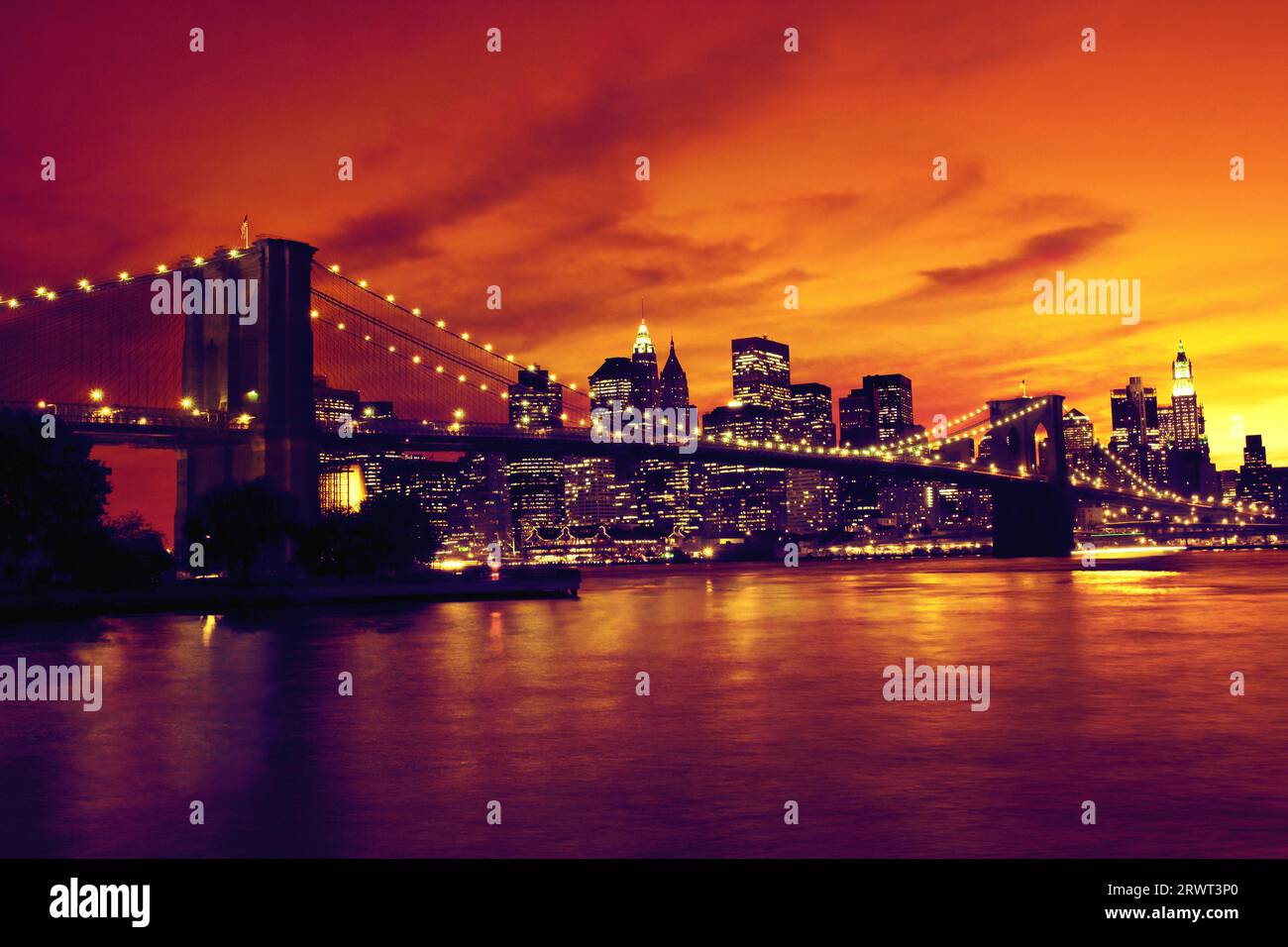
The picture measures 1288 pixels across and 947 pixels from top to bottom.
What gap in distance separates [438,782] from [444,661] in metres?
14.8

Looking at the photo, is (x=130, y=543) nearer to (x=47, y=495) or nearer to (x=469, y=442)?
(x=469, y=442)

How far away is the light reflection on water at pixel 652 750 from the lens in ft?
32.5

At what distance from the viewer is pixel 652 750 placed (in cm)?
1465

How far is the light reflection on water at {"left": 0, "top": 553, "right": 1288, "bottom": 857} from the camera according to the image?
991 centimetres

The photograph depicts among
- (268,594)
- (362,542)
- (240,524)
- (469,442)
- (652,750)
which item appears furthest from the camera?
(469,442)

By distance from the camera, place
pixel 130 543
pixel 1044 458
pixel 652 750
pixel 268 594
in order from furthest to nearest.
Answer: pixel 1044 458
pixel 130 543
pixel 268 594
pixel 652 750

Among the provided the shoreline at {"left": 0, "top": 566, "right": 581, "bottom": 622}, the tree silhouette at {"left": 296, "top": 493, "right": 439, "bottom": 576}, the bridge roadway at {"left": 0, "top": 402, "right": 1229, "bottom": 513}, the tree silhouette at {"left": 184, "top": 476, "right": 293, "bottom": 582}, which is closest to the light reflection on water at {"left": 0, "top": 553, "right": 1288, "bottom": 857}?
the shoreline at {"left": 0, "top": 566, "right": 581, "bottom": 622}

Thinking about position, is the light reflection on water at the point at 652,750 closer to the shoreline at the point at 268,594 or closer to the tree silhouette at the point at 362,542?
the shoreline at the point at 268,594

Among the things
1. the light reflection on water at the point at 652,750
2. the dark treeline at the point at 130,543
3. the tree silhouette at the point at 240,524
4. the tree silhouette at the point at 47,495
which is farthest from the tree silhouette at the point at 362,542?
the light reflection on water at the point at 652,750

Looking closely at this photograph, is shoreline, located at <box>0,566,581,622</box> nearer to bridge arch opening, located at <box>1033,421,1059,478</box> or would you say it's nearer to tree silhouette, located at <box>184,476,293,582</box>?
tree silhouette, located at <box>184,476,293,582</box>

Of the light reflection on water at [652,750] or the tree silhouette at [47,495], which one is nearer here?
the light reflection on water at [652,750]

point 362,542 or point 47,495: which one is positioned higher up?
point 47,495

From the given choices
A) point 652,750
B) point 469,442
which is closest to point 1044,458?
point 469,442
